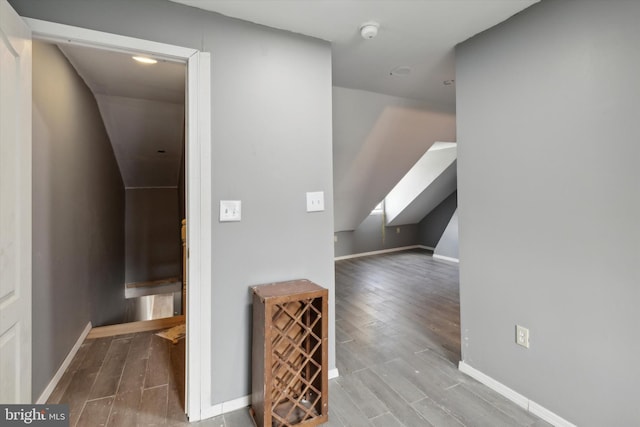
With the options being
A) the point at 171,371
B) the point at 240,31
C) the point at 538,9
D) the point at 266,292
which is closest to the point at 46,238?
the point at 171,371

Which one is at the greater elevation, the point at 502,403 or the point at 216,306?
the point at 216,306

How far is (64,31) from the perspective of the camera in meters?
1.40

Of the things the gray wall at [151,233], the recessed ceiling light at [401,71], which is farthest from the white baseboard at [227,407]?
the gray wall at [151,233]

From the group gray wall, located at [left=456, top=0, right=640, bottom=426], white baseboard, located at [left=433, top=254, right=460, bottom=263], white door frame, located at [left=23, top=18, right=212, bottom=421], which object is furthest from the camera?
white baseboard, located at [left=433, top=254, right=460, bottom=263]

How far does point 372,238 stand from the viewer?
21.4ft

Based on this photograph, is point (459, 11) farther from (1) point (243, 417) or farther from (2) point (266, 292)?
(1) point (243, 417)

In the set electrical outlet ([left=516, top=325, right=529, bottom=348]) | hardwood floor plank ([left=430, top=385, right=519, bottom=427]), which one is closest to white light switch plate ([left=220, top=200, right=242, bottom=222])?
hardwood floor plank ([left=430, top=385, right=519, bottom=427])

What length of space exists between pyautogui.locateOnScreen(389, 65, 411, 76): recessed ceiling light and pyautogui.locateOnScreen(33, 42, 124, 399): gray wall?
247cm

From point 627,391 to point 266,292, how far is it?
175 centimetres

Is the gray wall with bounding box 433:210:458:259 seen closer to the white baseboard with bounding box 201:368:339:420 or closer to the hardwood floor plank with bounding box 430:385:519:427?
the hardwood floor plank with bounding box 430:385:519:427

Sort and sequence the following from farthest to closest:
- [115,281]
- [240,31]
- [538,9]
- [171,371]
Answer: [115,281], [171,371], [240,31], [538,9]

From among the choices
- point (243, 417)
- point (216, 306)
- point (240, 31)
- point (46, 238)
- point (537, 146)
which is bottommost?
point (243, 417)

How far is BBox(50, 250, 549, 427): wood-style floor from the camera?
164 centimetres

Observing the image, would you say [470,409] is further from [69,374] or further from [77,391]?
[69,374]
